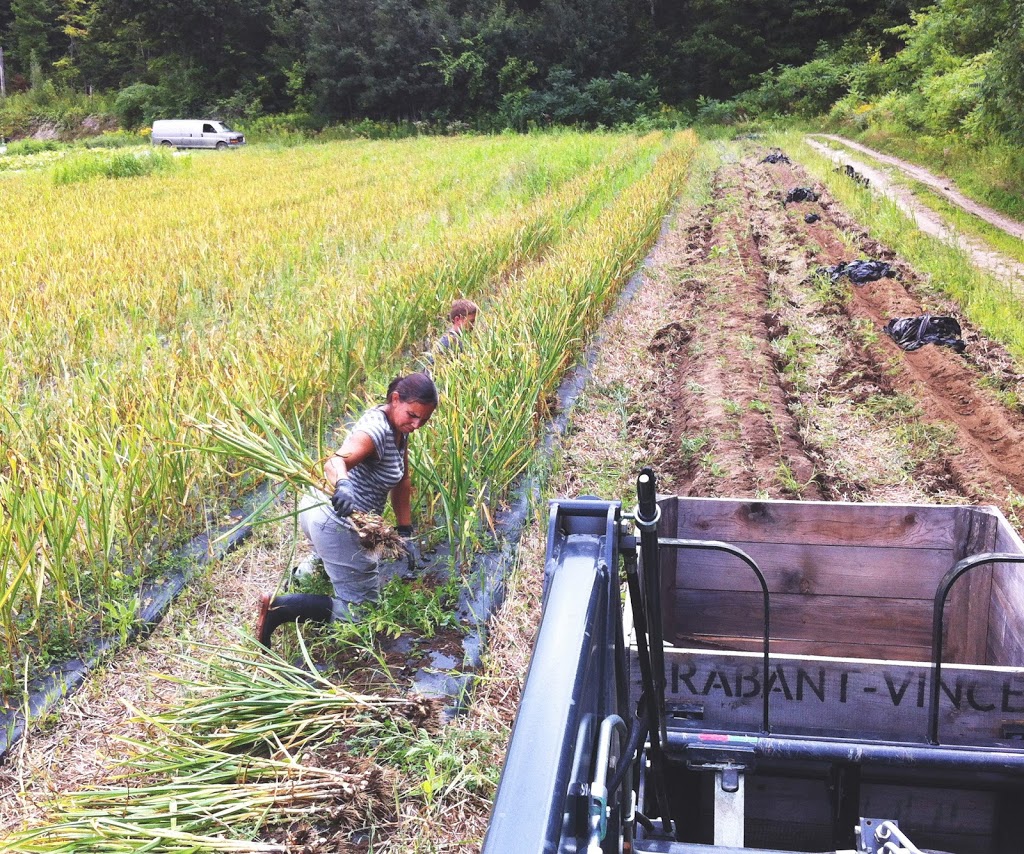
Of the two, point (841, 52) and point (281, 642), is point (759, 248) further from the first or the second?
point (841, 52)

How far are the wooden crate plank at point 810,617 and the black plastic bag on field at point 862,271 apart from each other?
6745 mm

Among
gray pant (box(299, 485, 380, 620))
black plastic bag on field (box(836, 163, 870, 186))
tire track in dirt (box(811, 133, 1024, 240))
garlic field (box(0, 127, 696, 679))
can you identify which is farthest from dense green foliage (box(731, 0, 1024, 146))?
gray pant (box(299, 485, 380, 620))

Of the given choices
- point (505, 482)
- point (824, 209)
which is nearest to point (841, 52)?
point (824, 209)

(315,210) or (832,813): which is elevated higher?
(315,210)

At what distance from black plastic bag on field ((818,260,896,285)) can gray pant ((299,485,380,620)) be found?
7032 millimetres

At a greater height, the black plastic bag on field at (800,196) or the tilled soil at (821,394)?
the black plastic bag on field at (800,196)

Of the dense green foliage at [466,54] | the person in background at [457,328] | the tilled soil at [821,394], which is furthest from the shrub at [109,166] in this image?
the dense green foliage at [466,54]

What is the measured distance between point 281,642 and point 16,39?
179 feet

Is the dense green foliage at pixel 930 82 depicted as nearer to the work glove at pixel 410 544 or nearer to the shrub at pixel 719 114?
the shrub at pixel 719 114

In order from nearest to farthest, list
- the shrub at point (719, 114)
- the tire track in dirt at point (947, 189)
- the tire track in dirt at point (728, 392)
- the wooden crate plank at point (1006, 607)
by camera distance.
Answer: the wooden crate plank at point (1006, 607) < the tire track in dirt at point (728, 392) < the tire track in dirt at point (947, 189) < the shrub at point (719, 114)

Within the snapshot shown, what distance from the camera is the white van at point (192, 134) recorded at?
102 feet

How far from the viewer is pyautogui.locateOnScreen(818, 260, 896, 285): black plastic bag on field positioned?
875 cm

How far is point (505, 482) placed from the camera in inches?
159

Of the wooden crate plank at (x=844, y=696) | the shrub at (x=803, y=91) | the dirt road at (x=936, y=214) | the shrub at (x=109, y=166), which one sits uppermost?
the shrub at (x=803, y=91)
